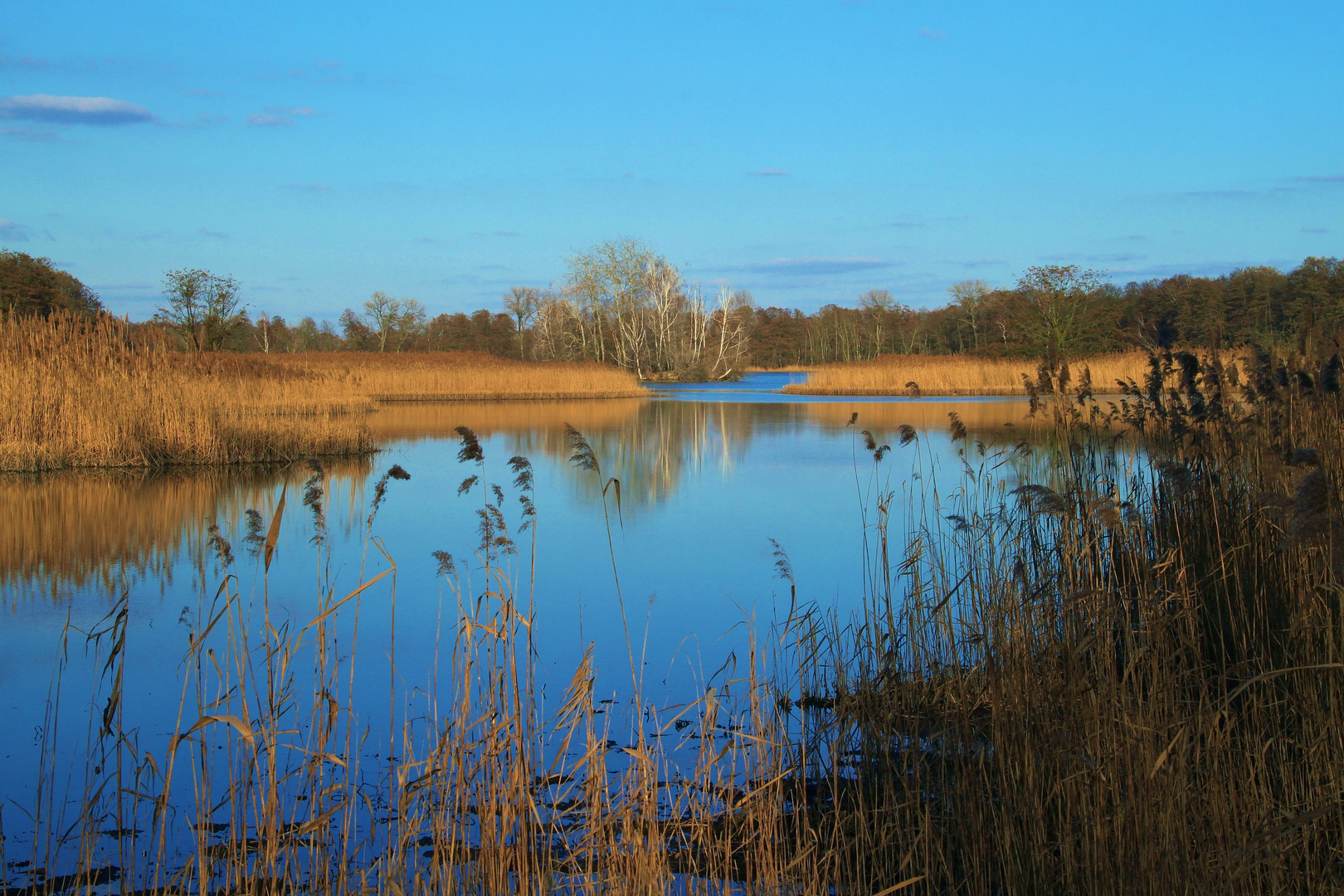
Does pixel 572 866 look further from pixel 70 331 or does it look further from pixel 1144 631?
pixel 70 331

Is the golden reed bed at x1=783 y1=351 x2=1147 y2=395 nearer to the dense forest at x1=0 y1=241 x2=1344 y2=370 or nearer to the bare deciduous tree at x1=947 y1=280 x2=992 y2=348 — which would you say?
the dense forest at x1=0 y1=241 x2=1344 y2=370

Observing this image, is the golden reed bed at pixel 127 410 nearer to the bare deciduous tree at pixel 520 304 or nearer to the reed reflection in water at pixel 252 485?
the reed reflection in water at pixel 252 485

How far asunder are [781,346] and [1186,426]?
6605 centimetres

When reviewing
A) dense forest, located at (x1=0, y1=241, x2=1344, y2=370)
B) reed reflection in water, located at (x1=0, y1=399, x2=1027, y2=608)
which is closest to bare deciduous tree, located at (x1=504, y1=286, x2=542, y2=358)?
dense forest, located at (x1=0, y1=241, x2=1344, y2=370)

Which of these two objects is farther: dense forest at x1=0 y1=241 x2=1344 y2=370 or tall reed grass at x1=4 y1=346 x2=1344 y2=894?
dense forest at x1=0 y1=241 x2=1344 y2=370

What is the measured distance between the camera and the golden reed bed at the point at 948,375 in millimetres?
19688

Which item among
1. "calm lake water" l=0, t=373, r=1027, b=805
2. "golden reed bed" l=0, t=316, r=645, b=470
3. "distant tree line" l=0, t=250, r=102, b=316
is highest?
"distant tree line" l=0, t=250, r=102, b=316

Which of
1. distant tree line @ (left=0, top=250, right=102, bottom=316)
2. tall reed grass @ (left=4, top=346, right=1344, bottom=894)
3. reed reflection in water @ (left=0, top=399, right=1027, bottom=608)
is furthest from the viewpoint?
distant tree line @ (left=0, top=250, right=102, bottom=316)

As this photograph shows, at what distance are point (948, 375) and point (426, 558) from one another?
66.2 ft

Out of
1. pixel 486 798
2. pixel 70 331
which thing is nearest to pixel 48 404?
pixel 70 331

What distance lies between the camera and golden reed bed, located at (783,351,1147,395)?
19.7 metres

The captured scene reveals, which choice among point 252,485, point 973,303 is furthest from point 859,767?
point 973,303

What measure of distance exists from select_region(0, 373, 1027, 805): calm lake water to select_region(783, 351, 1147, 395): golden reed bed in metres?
10.1

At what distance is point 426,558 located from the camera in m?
5.59
